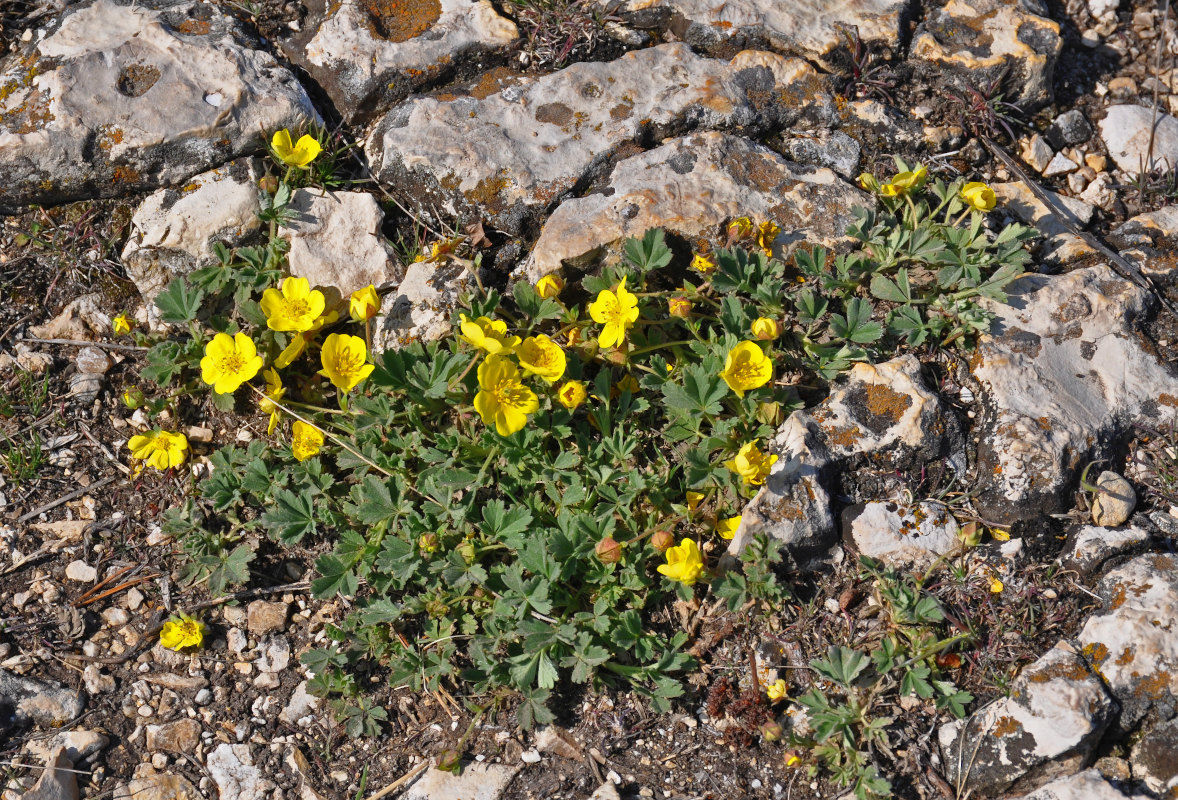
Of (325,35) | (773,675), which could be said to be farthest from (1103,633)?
(325,35)

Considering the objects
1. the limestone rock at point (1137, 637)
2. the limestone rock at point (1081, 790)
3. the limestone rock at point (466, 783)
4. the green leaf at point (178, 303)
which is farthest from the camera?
the green leaf at point (178, 303)

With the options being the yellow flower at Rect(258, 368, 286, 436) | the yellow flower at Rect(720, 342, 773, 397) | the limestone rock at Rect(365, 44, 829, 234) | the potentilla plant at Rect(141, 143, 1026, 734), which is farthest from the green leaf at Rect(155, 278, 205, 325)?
the yellow flower at Rect(720, 342, 773, 397)

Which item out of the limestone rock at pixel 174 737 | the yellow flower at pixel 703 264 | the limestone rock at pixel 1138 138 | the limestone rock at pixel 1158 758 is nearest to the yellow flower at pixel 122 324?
the limestone rock at pixel 174 737

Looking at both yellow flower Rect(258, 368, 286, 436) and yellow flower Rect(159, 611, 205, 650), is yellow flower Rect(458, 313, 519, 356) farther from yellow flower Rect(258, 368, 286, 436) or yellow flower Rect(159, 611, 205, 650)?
yellow flower Rect(159, 611, 205, 650)

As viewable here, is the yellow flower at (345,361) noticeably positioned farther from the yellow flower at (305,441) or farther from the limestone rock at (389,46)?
the limestone rock at (389,46)

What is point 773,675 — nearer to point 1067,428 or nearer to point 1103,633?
point 1103,633

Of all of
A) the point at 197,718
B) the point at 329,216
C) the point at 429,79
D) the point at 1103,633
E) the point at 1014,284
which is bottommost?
the point at 197,718

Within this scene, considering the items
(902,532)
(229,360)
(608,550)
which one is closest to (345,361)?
(229,360)
